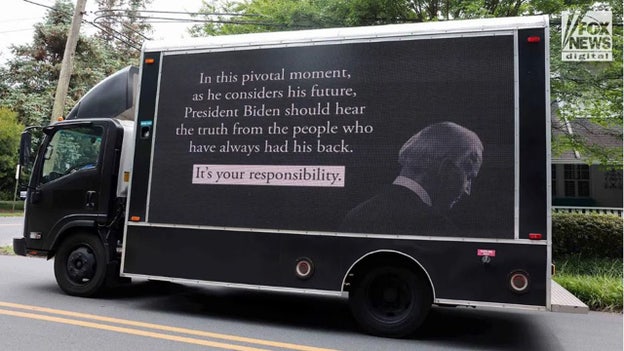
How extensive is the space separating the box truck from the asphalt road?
481 mm

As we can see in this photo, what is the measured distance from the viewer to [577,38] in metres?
9.52

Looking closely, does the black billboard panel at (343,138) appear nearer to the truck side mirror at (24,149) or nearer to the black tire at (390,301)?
the black tire at (390,301)

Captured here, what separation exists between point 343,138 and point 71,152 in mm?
4075

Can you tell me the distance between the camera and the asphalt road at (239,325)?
4.86 metres

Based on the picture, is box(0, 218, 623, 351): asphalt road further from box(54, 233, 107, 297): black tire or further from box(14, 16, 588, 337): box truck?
box(14, 16, 588, 337): box truck

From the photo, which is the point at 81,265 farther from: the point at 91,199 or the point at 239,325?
the point at 239,325

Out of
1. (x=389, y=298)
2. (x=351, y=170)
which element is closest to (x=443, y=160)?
→ (x=351, y=170)

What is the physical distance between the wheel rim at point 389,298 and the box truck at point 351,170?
0.02m

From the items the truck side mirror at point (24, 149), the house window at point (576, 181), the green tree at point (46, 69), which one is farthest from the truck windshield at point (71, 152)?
the green tree at point (46, 69)

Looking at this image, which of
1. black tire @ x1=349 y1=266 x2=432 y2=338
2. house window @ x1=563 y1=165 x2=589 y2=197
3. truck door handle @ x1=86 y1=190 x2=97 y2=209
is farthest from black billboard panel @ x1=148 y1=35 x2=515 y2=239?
house window @ x1=563 y1=165 x2=589 y2=197

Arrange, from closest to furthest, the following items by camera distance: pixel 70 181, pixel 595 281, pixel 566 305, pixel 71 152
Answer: pixel 566 305, pixel 70 181, pixel 71 152, pixel 595 281

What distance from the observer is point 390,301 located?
17.2 ft

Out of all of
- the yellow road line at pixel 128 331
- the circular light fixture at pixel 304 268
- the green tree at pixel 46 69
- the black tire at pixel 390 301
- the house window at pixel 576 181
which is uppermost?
the green tree at pixel 46 69

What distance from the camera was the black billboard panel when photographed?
4863 mm
